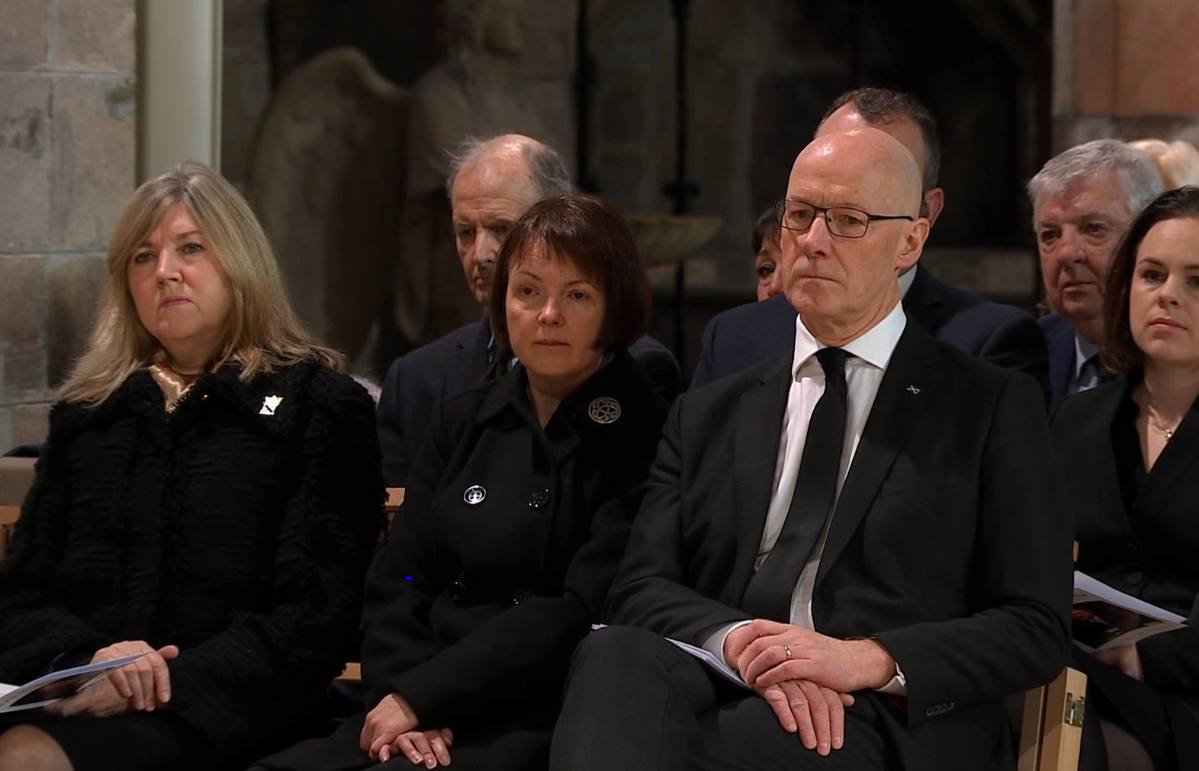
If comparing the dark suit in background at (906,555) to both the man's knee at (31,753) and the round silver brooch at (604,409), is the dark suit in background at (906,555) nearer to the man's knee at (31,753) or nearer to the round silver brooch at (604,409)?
the round silver brooch at (604,409)

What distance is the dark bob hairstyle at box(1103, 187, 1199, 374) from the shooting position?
369 cm

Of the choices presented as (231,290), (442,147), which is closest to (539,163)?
(231,290)

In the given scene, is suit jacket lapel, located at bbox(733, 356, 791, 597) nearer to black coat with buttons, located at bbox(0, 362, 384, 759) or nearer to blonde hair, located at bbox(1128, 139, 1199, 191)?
black coat with buttons, located at bbox(0, 362, 384, 759)

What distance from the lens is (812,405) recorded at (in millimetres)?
3201

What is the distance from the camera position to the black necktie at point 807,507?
3045mm

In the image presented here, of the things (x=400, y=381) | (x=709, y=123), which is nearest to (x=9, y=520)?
(x=400, y=381)

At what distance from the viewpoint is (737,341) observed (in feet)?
13.3

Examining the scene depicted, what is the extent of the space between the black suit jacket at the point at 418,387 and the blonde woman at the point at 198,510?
48cm

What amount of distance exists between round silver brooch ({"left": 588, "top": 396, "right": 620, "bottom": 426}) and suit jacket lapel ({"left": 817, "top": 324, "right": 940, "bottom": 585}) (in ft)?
1.71

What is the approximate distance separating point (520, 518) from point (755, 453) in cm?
46

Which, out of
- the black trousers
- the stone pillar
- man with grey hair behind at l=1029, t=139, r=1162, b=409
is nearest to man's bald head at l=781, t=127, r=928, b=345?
the black trousers

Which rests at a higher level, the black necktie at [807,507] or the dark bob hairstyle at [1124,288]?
the dark bob hairstyle at [1124,288]

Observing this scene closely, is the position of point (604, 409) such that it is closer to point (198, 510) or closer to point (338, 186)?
point (198, 510)

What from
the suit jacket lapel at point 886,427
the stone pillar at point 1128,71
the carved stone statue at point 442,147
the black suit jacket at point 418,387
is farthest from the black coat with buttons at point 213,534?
the carved stone statue at point 442,147
